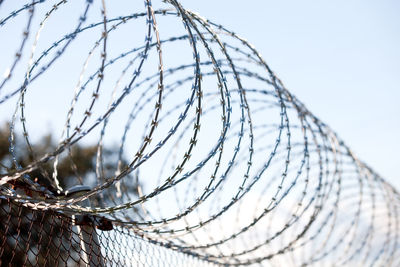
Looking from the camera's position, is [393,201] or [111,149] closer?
[393,201]


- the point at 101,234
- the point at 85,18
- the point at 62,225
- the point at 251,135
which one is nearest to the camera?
the point at 85,18

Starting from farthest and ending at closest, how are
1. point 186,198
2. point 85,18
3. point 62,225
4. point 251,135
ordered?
point 186,198 → point 251,135 → point 62,225 → point 85,18

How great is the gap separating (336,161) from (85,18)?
4352mm

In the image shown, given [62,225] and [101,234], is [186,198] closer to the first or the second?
[101,234]

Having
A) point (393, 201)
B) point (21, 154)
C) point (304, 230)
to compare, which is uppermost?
point (21, 154)

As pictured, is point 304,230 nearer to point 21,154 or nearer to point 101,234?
point 101,234

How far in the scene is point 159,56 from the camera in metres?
4.16

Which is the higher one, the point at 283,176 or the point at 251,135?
the point at 251,135

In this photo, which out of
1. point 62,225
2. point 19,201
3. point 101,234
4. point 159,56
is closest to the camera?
point 159,56

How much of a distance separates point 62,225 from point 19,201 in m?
0.54

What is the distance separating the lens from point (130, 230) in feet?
18.4

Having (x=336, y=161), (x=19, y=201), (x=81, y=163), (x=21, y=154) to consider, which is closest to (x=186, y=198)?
(x=336, y=161)

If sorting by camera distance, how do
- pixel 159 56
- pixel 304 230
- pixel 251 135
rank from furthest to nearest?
pixel 304 230 < pixel 251 135 < pixel 159 56

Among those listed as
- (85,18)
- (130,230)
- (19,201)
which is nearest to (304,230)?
(130,230)
